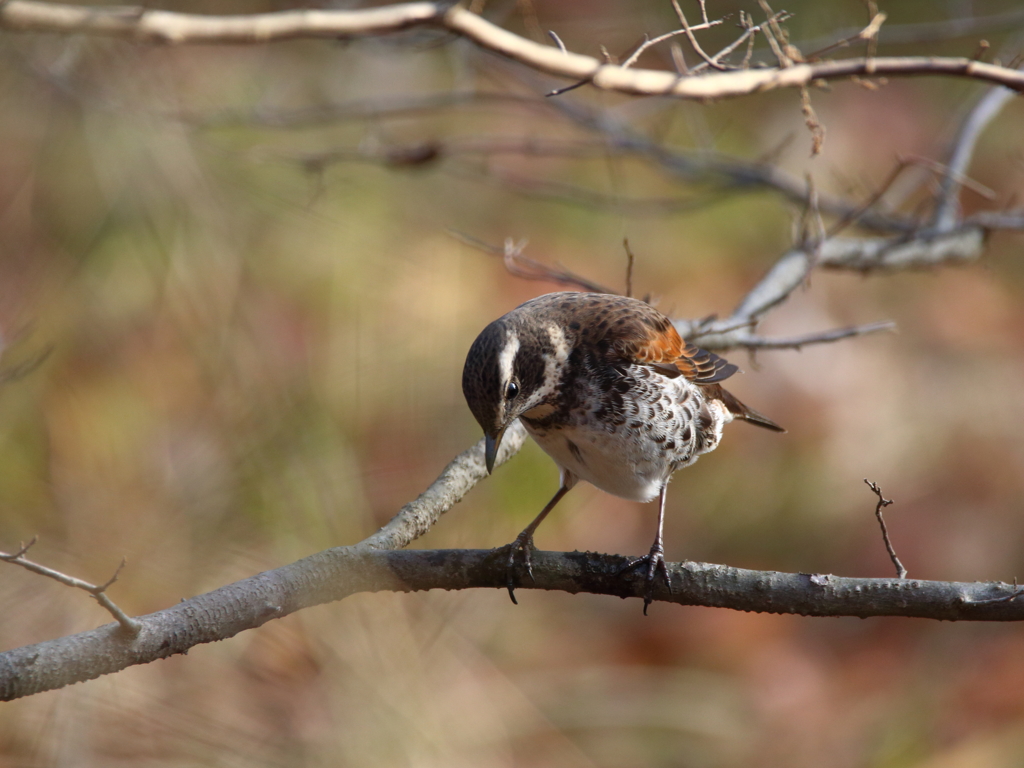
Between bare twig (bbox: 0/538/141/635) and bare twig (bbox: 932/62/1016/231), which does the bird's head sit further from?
bare twig (bbox: 932/62/1016/231)

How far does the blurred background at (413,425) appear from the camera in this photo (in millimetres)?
3527

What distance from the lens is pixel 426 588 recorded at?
2.51 metres

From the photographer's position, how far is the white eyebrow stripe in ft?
8.90

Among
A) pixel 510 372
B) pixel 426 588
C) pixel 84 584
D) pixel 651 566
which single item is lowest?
pixel 651 566

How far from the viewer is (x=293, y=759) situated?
3289mm

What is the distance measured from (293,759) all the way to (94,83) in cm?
356

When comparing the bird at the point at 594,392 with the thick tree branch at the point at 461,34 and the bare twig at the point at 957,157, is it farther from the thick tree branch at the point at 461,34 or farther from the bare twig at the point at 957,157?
the bare twig at the point at 957,157

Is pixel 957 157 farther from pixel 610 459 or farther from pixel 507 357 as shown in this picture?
pixel 507 357

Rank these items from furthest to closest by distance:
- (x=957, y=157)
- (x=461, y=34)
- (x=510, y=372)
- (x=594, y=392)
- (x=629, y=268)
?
(x=957, y=157)
(x=629, y=268)
(x=594, y=392)
(x=510, y=372)
(x=461, y=34)

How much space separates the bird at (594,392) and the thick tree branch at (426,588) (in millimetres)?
188

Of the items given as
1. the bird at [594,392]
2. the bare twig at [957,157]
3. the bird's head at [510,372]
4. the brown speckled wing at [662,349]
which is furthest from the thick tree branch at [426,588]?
the bare twig at [957,157]

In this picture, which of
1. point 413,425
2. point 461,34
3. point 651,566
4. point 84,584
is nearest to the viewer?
point 84,584

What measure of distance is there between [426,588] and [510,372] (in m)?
0.68

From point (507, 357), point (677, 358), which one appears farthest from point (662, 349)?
point (507, 357)
